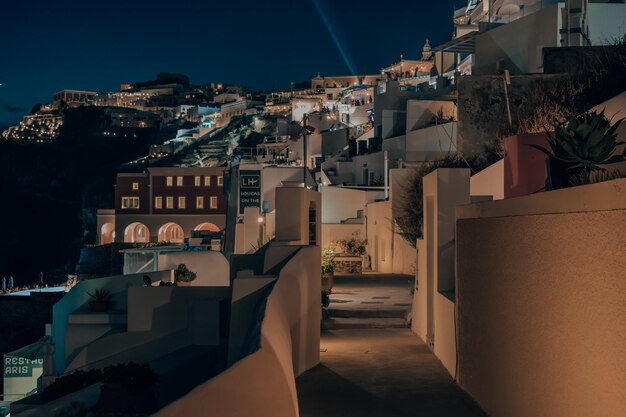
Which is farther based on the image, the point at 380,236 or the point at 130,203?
the point at 130,203

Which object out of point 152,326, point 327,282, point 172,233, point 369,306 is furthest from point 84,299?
point 172,233

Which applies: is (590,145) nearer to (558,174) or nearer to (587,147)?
(587,147)

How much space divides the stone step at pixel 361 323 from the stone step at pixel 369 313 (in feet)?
0.46

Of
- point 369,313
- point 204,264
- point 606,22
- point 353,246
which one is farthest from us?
point 353,246

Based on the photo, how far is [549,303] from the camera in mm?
7191

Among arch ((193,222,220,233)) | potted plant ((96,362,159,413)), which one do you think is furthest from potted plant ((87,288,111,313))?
arch ((193,222,220,233))

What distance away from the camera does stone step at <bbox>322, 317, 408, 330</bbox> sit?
18.7m

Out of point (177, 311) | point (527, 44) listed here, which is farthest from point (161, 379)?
point (527, 44)

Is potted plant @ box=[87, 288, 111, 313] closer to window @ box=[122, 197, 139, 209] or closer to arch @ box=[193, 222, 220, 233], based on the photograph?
arch @ box=[193, 222, 220, 233]

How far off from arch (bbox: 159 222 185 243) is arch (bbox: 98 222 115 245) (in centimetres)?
585

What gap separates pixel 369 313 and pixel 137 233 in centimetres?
6315

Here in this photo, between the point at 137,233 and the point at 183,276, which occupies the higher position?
the point at 137,233

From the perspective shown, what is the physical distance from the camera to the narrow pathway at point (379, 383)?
1052cm

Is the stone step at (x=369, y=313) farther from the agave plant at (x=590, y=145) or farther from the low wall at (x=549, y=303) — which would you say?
the agave plant at (x=590, y=145)
